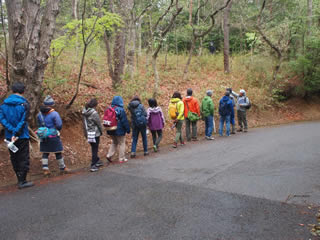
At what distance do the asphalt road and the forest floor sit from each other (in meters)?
1.99

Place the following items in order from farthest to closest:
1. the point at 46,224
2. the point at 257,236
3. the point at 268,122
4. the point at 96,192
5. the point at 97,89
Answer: the point at 268,122
the point at 97,89
the point at 96,192
the point at 46,224
the point at 257,236

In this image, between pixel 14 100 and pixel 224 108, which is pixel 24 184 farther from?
pixel 224 108

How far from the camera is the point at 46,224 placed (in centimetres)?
444

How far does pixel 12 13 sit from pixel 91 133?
4321 millimetres

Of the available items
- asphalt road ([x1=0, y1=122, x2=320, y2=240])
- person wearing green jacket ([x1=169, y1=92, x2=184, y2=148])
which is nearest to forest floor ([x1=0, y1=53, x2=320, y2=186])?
person wearing green jacket ([x1=169, y1=92, x2=184, y2=148])

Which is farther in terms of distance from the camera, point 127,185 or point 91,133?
point 91,133

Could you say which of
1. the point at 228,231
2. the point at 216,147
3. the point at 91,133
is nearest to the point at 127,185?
the point at 91,133

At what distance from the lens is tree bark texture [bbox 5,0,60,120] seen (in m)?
7.93

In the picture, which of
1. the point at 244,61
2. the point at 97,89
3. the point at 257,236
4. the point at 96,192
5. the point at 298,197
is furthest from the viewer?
the point at 244,61

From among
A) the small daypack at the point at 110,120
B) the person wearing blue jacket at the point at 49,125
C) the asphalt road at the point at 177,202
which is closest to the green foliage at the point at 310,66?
the asphalt road at the point at 177,202

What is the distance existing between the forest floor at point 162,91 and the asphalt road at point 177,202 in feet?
6.52

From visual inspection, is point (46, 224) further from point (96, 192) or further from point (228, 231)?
point (228, 231)

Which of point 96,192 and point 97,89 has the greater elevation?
point 97,89

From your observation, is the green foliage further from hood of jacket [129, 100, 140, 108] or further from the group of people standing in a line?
hood of jacket [129, 100, 140, 108]
